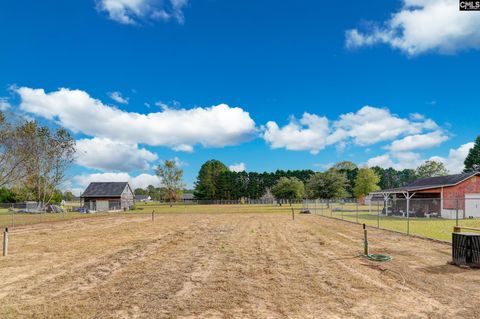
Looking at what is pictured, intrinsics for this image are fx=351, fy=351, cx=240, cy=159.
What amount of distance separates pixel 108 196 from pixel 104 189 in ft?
9.20

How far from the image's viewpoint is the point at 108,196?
68.8 meters

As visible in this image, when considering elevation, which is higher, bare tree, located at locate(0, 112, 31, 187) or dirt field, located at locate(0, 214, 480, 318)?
bare tree, located at locate(0, 112, 31, 187)

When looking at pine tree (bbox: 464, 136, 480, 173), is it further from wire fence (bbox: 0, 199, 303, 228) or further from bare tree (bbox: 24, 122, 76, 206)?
bare tree (bbox: 24, 122, 76, 206)

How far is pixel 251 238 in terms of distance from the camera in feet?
62.1

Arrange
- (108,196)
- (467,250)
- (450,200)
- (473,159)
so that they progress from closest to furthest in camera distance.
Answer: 1. (467,250)
2. (450,200)
3. (108,196)
4. (473,159)

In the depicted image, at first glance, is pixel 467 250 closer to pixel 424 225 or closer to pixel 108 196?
pixel 424 225

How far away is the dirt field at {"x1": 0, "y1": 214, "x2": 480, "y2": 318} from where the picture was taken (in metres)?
7.07

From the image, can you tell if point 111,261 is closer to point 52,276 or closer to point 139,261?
point 139,261

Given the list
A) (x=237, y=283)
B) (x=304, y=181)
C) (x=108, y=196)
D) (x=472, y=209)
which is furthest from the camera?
(x=304, y=181)

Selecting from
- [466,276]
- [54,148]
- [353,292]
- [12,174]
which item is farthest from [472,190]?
[54,148]

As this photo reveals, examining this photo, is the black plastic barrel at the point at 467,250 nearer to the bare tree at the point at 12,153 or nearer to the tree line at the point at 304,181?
the bare tree at the point at 12,153

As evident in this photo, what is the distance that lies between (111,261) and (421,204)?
36047 millimetres

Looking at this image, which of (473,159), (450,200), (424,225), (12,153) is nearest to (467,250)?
(424,225)

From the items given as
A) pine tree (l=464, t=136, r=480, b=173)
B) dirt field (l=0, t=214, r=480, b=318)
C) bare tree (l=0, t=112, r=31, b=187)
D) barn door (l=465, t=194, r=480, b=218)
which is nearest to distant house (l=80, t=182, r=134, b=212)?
bare tree (l=0, t=112, r=31, b=187)
